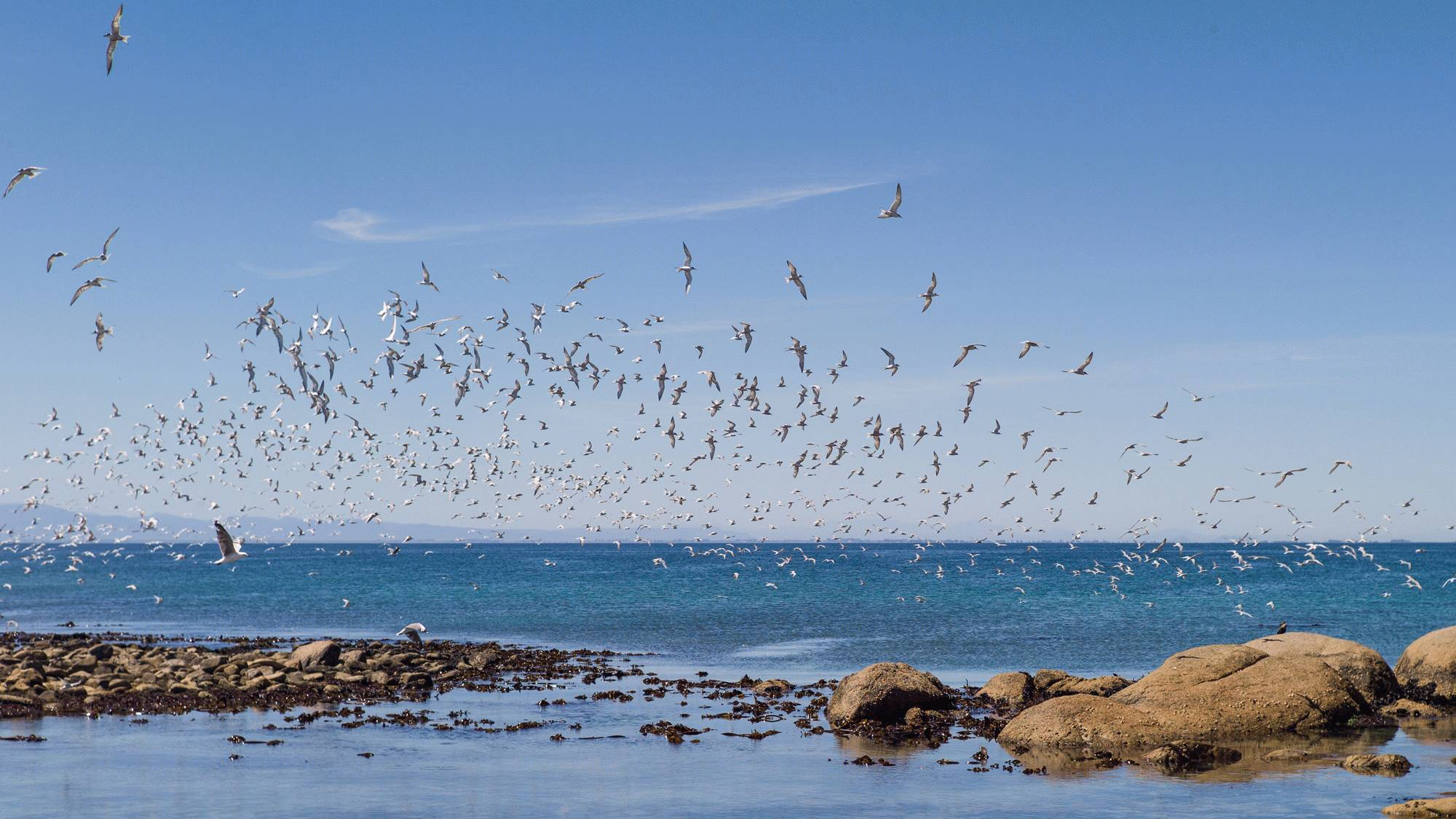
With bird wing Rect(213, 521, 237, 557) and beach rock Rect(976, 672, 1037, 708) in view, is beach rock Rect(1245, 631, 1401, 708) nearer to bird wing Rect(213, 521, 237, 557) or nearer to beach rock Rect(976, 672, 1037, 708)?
beach rock Rect(976, 672, 1037, 708)

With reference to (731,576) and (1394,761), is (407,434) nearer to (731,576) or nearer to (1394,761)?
Result: (1394,761)

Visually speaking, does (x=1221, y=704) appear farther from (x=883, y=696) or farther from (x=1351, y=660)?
(x=883, y=696)

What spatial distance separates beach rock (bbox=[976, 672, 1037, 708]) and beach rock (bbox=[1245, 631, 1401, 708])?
6.27 meters

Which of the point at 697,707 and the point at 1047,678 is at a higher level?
the point at 1047,678

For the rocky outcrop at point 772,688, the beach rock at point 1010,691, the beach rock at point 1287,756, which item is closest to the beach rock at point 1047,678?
the beach rock at point 1010,691

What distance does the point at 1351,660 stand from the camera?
34.8 m

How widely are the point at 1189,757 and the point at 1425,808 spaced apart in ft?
18.9

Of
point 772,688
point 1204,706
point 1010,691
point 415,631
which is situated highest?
point 1204,706

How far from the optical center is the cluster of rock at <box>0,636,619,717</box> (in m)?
36.4

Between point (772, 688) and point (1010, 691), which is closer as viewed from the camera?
point (1010, 691)

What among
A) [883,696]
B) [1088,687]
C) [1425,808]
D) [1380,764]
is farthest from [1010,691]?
[1425,808]

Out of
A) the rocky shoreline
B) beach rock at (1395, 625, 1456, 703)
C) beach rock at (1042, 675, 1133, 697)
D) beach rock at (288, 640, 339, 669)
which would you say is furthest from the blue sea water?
beach rock at (1042, 675, 1133, 697)

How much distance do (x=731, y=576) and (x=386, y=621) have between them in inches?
2664

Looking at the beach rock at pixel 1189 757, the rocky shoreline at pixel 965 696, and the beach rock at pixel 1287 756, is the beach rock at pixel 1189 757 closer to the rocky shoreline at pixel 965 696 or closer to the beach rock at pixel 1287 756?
the rocky shoreline at pixel 965 696
